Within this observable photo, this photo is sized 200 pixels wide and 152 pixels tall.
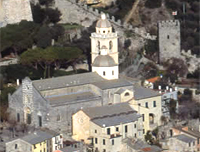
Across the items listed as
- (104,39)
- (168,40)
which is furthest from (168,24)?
(104,39)

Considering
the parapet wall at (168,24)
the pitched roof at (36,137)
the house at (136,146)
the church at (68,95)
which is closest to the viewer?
the pitched roof at (36,137)

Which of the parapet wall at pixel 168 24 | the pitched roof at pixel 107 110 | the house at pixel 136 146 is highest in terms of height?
the parapet wall at pixel 168 24

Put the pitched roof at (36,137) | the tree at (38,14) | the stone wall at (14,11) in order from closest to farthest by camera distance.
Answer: the pitched roof at (36,137)
the stone wall at (14,11)
the tree at (38,14)

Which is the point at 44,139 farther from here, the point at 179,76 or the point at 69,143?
the point at 179,76

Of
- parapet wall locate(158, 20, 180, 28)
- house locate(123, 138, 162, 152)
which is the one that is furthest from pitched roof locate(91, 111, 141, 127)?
parapet wall locate(158, 20, 180, 28)

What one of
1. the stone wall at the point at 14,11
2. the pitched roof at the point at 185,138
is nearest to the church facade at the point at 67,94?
the pitched roof at the point at 185,138

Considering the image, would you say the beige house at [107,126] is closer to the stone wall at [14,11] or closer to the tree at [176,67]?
the tree at [176,67]

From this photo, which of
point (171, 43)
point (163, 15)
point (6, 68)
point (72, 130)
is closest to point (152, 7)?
point (163, 15)

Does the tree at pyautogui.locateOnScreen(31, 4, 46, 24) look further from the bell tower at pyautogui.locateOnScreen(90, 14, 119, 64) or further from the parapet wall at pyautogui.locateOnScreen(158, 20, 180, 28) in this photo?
the bell tower at pyautogui.locateOnScreen(90, 14, 119, 64)

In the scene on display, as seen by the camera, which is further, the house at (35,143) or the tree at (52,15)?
the tree at (52,15)
